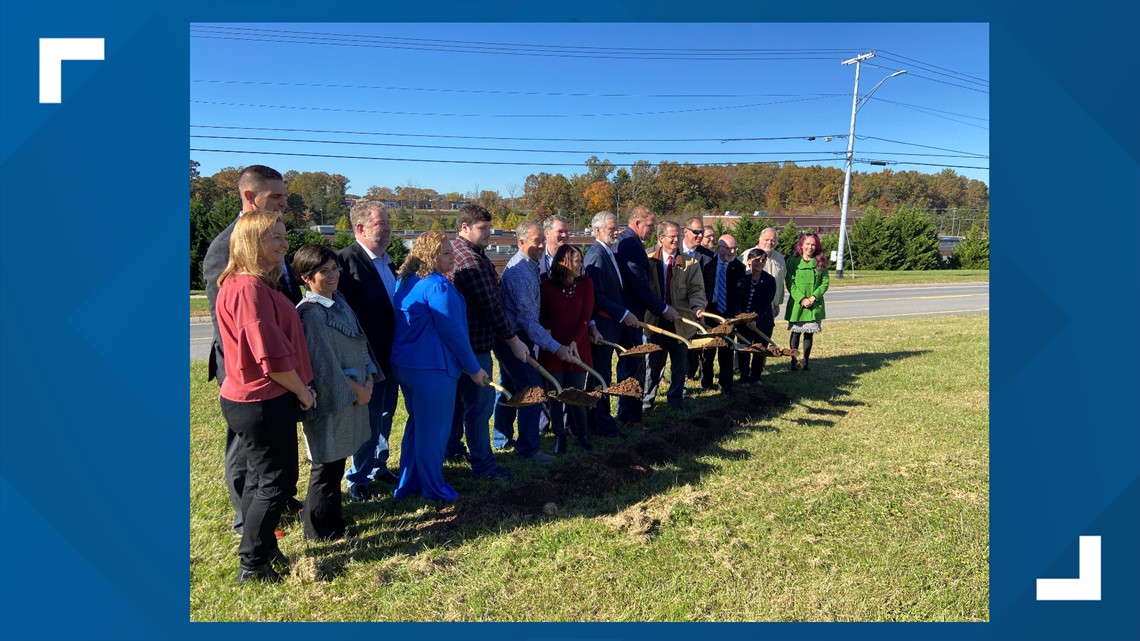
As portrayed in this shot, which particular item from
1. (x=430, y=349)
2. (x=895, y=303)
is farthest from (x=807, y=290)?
(x=895, y=303)

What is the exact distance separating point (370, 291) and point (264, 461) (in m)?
1.50

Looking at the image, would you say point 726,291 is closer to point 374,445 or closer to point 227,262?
point 374,445

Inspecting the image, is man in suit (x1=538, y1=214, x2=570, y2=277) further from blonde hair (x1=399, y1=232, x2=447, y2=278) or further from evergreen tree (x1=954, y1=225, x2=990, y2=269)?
evergreen tree (x1=954, y1=225, x2=990, y2=269)

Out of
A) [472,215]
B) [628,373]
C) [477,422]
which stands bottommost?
[477,422]

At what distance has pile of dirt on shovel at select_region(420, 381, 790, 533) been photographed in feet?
14.3

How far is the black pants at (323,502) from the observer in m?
3.90

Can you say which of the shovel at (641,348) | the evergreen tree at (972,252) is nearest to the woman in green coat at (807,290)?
the shovel at (641,348)

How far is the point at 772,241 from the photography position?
8711mm

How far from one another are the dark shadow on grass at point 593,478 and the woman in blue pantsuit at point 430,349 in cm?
32

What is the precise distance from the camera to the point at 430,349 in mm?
4336

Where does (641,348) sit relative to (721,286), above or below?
below

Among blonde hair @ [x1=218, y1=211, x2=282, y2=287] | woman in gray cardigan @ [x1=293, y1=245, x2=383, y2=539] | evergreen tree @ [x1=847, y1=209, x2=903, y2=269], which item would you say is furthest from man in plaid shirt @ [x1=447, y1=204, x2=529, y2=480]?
evergreen tree @ [x1=847, y1=209, x2=903, y2=269]

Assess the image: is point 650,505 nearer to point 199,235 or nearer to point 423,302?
point 423,302

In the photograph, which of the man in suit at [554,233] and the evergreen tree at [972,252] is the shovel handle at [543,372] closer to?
the man in suit at [554,233]
